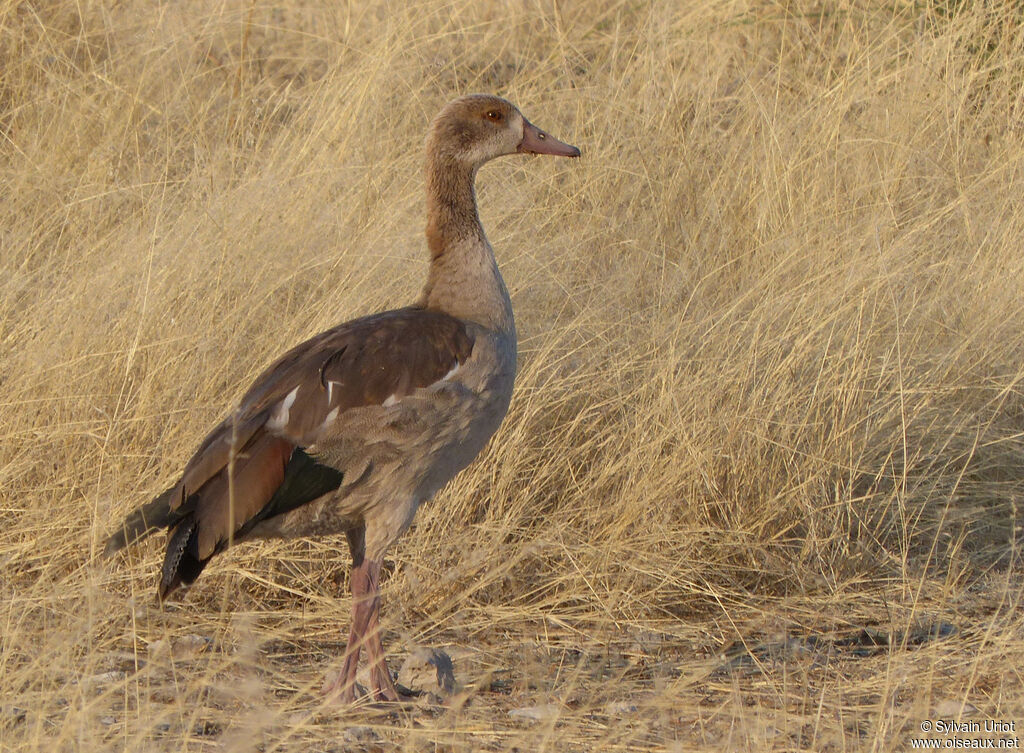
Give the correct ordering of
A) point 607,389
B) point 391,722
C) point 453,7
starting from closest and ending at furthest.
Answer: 1. point 391,722
2. point 607,389
3. point 453,7

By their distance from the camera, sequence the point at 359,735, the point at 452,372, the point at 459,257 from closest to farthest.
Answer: the point at 359,735
the point at 452,372
the point at 459,257

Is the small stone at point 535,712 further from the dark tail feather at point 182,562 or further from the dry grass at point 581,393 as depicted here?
the dark tail feather at point 182,562

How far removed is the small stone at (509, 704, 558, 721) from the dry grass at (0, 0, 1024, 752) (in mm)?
58

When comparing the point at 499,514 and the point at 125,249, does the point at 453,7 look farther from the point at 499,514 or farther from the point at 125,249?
the point at 499,514

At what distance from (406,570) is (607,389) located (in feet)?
3.21

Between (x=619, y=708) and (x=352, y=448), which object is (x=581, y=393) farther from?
(x=619, y=708)

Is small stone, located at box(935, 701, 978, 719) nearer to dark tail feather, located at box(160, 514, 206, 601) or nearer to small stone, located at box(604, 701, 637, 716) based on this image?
small stone, located at box(604, 701, 637, 716)

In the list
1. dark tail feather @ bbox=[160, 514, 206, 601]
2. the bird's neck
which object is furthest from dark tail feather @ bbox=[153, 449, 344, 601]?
the bird's neck

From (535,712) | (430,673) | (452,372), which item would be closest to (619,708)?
(535,712)

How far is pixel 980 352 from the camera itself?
5328 millimetres

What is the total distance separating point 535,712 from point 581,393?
56.6 inches

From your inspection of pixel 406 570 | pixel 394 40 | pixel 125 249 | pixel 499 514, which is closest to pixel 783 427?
pixel 499 514

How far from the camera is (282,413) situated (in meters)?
3.76

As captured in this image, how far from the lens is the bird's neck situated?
4219 millimetres
